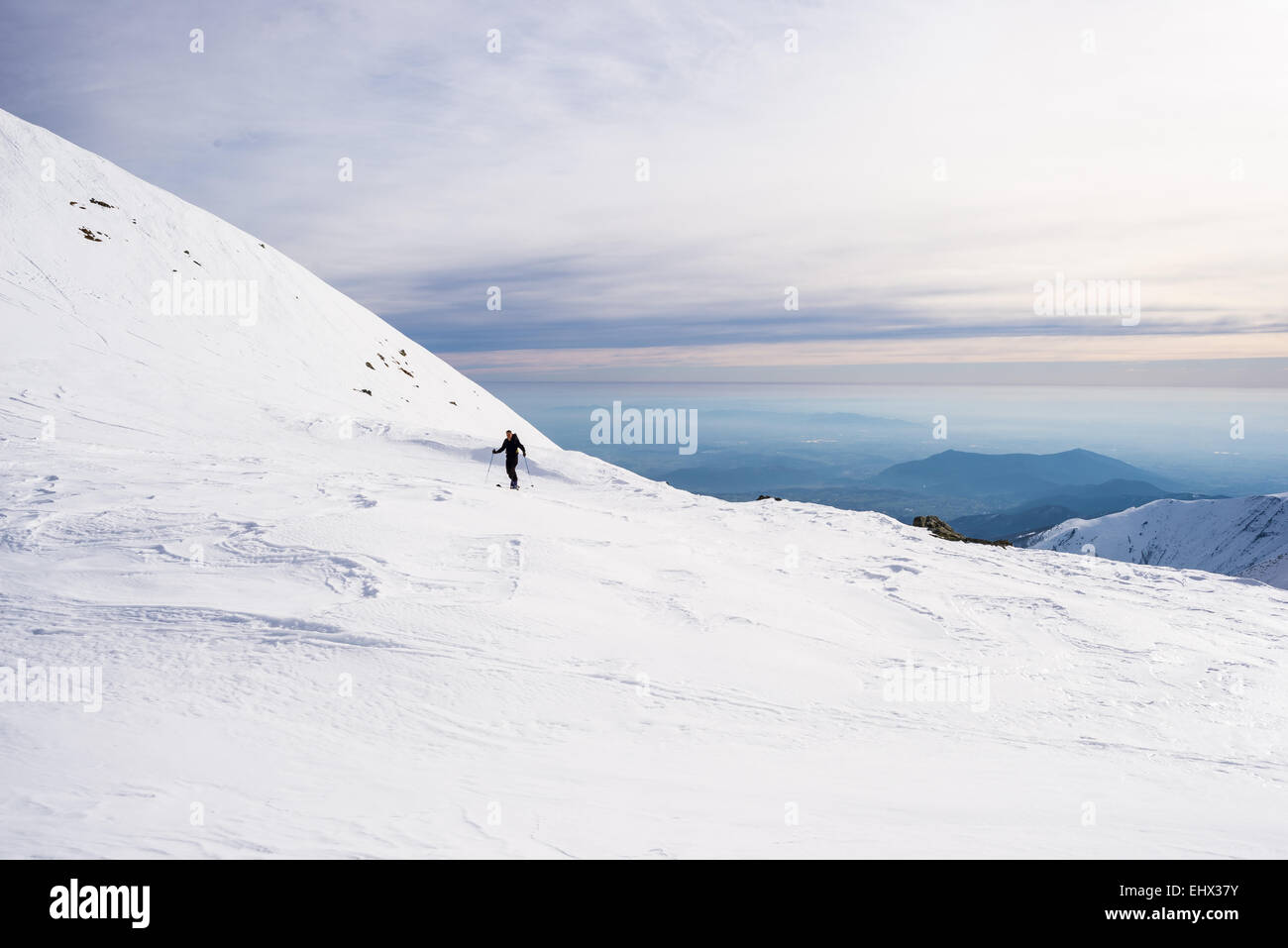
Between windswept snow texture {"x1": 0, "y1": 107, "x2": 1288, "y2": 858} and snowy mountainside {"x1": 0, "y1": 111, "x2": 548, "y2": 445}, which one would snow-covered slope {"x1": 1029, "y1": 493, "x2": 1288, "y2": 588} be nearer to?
snowy mountainside {"x1": 0, "y1": 111, "x2": 548, "y2": 445}

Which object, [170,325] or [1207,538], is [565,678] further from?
[1207,538]

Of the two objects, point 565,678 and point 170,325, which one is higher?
point 170,325

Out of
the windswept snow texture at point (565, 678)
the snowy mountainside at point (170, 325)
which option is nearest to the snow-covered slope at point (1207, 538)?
the snowy mountainside at point (170, 325)

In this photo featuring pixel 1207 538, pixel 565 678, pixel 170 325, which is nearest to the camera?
pixel 565 678

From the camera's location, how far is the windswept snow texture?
5520 mm

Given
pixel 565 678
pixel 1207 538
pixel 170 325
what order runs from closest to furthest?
pixel 565 678
pixel 170 325
pixel 1207 538

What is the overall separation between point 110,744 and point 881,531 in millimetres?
18946

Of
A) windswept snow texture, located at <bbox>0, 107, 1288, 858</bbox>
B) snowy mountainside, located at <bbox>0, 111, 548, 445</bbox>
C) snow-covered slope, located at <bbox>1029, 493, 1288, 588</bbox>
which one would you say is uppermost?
snowy mountainside, located at <bbox>0, 111, 548, 445</bbox>

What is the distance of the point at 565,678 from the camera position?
8.30m

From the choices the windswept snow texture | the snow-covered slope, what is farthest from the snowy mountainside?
the snow-covered slope

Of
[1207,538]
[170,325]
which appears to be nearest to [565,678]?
[170,325]

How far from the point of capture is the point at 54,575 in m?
9.53
